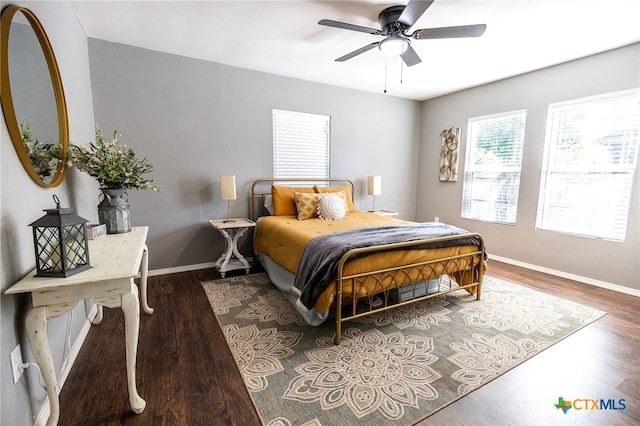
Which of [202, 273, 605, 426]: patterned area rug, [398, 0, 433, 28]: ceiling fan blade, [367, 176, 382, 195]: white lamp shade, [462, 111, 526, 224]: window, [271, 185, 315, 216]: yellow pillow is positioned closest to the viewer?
[202, 273, 605, 426]: patterned area rug

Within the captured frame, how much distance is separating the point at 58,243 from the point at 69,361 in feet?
3.46

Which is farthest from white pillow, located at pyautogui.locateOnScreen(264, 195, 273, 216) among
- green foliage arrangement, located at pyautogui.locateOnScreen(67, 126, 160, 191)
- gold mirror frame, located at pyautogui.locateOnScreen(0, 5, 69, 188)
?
gold mirror frame, located at pyautogui.locateOnScreen(0, 5, 69, 188)

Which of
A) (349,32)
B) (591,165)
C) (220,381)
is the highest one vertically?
(349,32)

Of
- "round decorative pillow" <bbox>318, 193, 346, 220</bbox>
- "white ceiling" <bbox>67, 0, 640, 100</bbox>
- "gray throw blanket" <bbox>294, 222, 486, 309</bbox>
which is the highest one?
"white ceiling" <bbox>67, 0, 640, 100</bbox>

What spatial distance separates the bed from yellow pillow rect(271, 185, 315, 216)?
1 centimetres

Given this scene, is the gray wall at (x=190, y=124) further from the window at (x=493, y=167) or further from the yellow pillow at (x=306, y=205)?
the window at (x=493, y=167)

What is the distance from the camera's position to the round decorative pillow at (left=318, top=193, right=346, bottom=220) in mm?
3445

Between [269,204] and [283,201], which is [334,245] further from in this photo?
[269,204]

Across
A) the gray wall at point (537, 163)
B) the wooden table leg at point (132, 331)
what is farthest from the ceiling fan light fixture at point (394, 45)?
the wooden table leg at point (132, 331)

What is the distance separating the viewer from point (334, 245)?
6.84 ft

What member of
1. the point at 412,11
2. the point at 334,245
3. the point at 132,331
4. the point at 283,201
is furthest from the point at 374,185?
the point at 132,331

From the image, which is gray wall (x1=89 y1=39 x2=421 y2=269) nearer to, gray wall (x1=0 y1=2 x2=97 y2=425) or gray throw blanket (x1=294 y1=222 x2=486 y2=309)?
gray wall (x1=0 y1=2 x2=97 y2=425)

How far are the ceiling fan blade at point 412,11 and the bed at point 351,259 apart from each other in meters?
1.66

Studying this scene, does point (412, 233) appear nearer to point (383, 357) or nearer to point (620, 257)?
point (383, 357)
